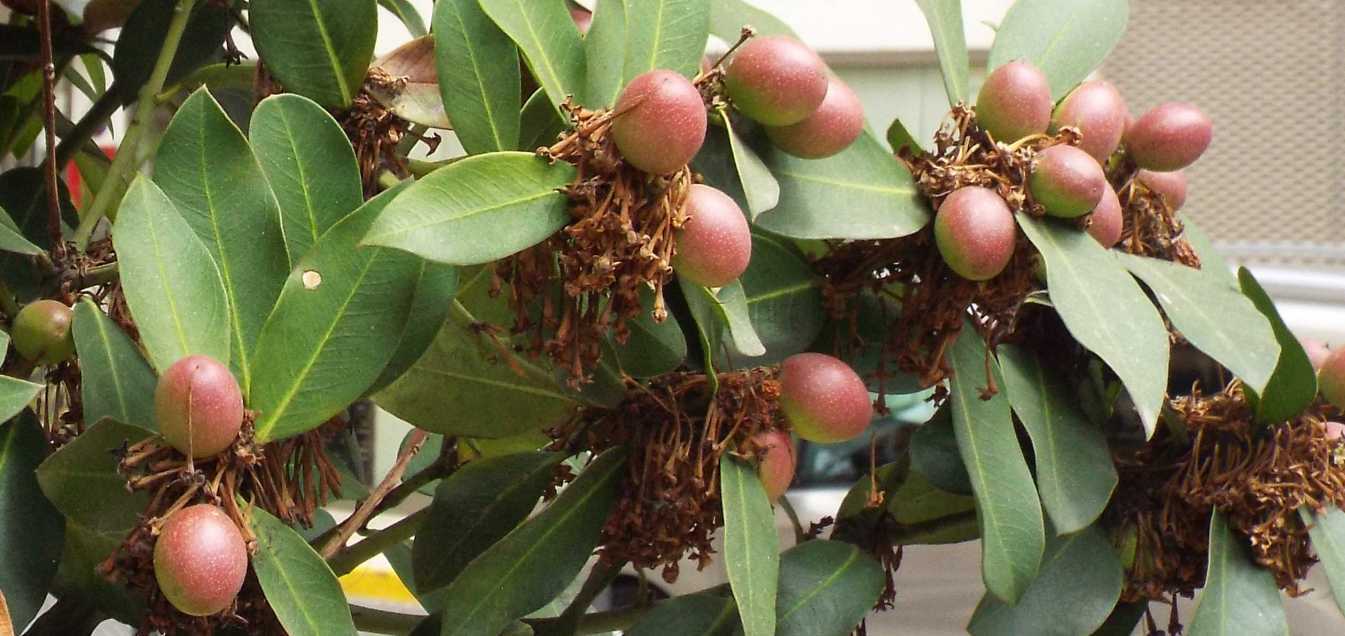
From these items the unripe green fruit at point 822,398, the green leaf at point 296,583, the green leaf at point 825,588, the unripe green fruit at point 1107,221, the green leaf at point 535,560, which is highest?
the green leaf at point 296,583

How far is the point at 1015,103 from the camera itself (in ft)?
1.30

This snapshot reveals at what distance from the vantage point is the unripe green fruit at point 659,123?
1.02ft

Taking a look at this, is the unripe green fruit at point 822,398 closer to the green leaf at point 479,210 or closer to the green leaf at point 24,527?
the green leaf at point 479,210

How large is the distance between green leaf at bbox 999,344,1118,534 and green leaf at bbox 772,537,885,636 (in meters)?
0.07

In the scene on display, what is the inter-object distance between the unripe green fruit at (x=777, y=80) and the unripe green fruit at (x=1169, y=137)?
0.51 ft

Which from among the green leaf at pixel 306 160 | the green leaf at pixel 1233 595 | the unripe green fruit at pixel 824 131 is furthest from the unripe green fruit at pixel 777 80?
the green leaf at pixel 1233 595

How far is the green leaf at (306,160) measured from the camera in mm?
357

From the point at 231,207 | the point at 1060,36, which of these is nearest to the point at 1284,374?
the point at 1060,36

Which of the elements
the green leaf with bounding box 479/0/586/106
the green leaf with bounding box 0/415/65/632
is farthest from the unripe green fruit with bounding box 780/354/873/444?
the green leaf with bounding box 0/415/65/632

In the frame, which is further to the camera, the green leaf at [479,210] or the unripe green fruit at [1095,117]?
the unripe green fruit at [1095,117]

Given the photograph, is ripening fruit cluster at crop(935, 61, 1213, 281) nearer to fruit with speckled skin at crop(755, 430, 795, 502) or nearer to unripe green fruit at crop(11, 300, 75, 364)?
fruit with speckled skin at crop(755, 430, 795, 502)

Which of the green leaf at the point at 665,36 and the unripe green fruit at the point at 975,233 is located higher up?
the green leaf at the point at 665,36

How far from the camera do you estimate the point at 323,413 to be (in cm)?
35

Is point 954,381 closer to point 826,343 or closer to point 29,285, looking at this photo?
point 826,343
